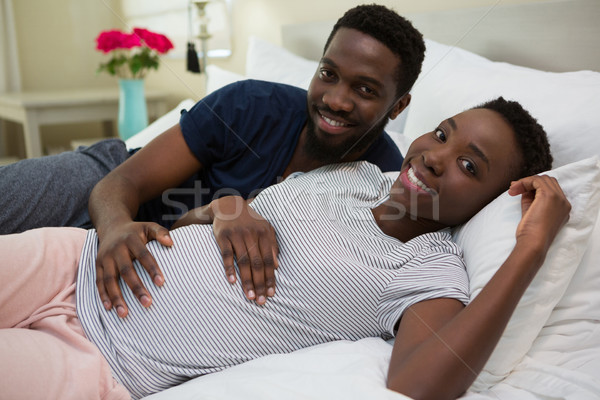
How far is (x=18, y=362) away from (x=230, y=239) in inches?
13.9

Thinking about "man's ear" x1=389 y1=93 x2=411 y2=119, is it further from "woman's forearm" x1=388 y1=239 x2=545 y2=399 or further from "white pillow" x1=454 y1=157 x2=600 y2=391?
"woman's forearm" x1=388 y1=239 x2=545 y2=399

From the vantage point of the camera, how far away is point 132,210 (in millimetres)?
1086

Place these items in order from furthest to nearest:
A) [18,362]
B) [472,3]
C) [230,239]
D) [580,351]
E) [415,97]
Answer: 1. [472,3]
2. [415,97]
3. [230,239]
4. [580,351]
5. [18,362]

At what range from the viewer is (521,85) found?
1129mm

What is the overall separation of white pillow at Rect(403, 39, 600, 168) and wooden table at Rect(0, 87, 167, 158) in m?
2.03

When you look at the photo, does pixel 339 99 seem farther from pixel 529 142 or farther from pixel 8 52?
pixel 8 52

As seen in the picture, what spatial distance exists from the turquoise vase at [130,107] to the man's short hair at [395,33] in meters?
1.70

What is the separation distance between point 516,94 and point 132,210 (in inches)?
32.9

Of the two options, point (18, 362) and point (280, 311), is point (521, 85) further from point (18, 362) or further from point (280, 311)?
point (18, 362)

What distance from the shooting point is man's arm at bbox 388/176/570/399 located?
67cm

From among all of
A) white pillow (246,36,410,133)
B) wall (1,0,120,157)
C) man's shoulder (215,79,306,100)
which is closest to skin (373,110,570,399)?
man's shoulder (215,79,306,100)

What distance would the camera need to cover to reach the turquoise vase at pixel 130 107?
2578 millimetres

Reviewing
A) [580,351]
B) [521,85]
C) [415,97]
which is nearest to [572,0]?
[521,85]

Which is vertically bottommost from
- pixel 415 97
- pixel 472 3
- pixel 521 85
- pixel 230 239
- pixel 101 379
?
pixel 101 379
